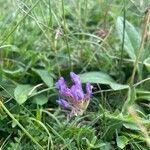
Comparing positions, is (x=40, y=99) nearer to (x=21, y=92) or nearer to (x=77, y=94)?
(x=21, y=92)

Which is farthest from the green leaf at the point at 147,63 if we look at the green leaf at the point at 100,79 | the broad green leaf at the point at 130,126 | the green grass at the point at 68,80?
the broad green leaf at the point at 130,126

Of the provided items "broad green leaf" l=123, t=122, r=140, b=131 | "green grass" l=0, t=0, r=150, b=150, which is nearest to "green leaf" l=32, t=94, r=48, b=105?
"green grass" l=0, t=0, r=150, b=150

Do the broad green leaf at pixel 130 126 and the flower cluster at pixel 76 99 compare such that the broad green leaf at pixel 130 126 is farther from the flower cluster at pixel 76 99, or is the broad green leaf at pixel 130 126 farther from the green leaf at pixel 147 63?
the green leaf at pixel 147 63

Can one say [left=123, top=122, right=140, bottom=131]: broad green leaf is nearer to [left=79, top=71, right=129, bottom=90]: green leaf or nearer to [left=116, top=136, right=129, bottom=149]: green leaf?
[left=116, top=136, right=129, bottom=149]: green leaf

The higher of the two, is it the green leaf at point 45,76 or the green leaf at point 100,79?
the green leaf at point 45,76

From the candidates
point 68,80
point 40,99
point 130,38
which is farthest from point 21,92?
point 130,38

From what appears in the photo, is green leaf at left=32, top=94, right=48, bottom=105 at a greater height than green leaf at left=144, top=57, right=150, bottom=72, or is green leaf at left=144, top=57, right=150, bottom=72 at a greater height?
green leaf at left=32, top=94, right=48, bottom=105
